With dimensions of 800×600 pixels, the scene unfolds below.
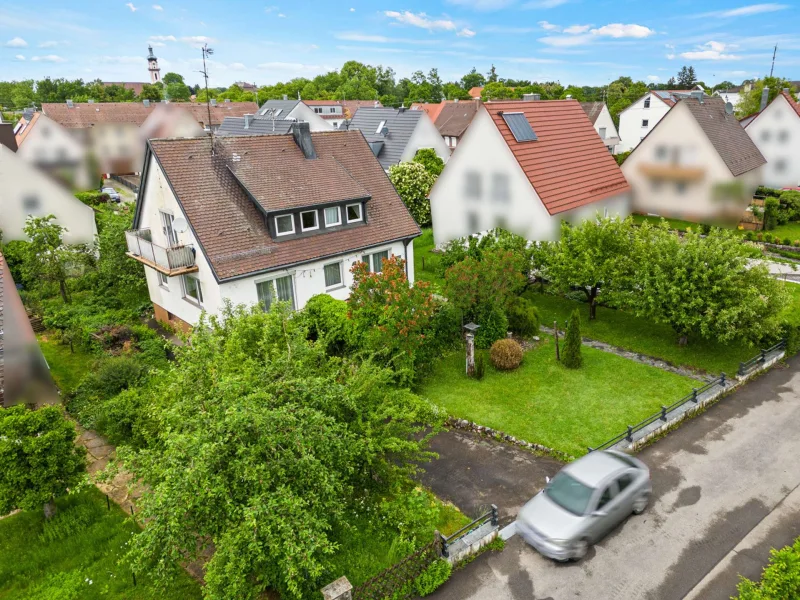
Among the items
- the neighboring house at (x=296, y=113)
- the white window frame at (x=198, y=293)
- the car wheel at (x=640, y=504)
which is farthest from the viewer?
the neighboring house at (x=296, y=113)

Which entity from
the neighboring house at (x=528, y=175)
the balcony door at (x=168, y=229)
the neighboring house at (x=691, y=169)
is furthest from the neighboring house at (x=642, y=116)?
the balcony door at (x=168, y=229)


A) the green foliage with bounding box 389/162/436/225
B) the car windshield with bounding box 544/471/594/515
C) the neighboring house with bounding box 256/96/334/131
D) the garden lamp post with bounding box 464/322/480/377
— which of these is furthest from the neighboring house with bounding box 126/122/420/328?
the neighboring house with bounding box 256/96/334/131

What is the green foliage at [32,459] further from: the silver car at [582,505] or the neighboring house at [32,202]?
the neighboring house at [32,202]

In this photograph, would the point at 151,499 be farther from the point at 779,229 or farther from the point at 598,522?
the point at 779,229

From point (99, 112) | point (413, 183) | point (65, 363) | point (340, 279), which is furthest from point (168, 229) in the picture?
point (99, 112)

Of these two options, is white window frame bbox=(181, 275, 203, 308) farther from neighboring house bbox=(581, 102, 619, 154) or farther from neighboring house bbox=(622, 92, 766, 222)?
neighboring house bbox=(581, 102, 619, 154)

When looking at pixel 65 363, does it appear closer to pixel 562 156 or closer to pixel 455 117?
pixel 562 156
